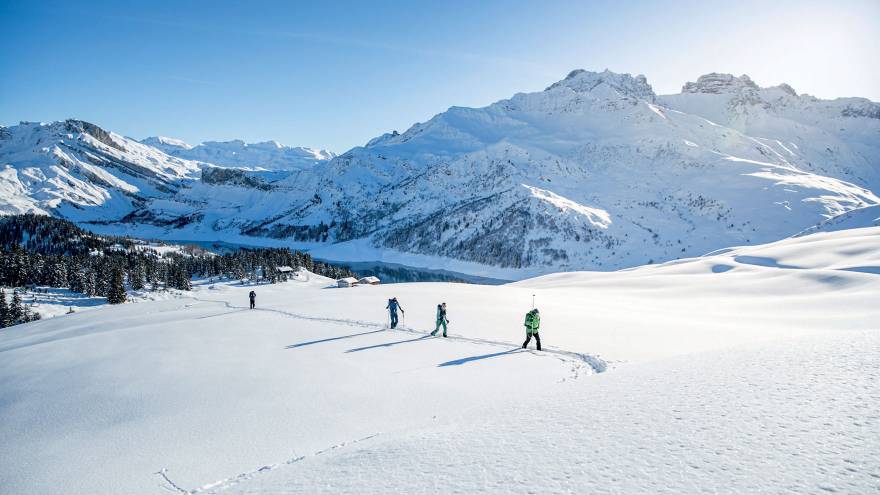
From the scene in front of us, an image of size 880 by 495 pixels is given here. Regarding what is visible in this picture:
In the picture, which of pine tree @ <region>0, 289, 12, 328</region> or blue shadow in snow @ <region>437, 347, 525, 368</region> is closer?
blue shadow in snow @ <region>437, 347, 525, 368</region>

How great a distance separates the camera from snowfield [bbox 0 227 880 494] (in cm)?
546

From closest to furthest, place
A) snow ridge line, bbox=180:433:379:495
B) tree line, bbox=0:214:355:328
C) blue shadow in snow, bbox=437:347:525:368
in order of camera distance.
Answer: snow ridge line, bbox=180:433:379:495 < blue shadow in snow, bbox=437:347:525:368 < tree line, bbox=0:214:355:328

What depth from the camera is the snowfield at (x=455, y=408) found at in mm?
5465

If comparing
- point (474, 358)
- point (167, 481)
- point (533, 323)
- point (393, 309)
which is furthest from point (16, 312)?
point (533, 323)

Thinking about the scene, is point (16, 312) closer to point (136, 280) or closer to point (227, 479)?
point (136, 280)

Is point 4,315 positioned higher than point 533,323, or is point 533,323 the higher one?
point 533,323

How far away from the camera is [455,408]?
9.95 metres

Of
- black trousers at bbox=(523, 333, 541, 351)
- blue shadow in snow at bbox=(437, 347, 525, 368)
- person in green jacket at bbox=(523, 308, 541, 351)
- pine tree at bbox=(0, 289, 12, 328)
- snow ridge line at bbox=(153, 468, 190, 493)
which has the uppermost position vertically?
person in green jacket at bbox=(523, 308, 541, 351)

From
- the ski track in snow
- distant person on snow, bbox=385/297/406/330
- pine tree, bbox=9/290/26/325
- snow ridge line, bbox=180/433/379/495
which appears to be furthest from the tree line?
snow ridge line, bbox=180/433/379/495

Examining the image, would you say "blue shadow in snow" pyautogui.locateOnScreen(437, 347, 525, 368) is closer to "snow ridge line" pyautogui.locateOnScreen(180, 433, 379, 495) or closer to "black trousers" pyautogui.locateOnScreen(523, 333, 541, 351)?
"black trousers" pyautogui.locateOnScreen(523, 333, 541, 351)

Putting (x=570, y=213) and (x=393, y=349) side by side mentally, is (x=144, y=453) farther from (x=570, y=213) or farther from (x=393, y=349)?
(x=570, y=213)

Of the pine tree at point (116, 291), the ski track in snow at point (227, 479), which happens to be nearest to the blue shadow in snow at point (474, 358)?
the ski track in snow at point (227, 479)

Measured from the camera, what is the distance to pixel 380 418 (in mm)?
9672

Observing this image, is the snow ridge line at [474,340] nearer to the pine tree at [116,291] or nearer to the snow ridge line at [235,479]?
the snow ridge line at [235,479]
